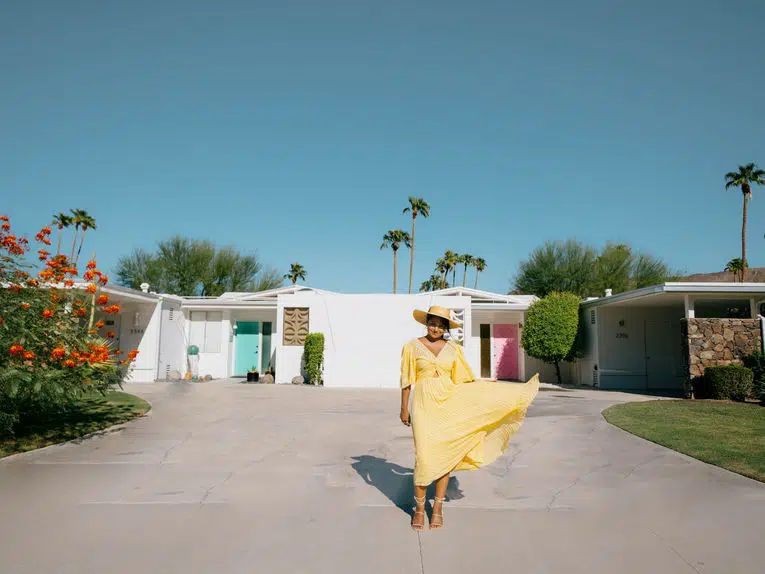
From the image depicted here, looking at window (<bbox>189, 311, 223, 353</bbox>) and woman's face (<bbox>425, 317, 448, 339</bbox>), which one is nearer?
woman's face (<bbox>425, 317, 448, 339</bbox>)

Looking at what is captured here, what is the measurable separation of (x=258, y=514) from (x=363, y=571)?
4.69ft

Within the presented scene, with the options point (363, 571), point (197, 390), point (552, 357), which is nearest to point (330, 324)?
point (197, 390)

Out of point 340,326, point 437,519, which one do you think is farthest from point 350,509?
point 340,326

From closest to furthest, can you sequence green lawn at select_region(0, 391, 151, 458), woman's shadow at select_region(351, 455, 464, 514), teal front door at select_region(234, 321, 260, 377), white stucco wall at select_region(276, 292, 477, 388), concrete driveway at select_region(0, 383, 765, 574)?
1. concrete driveway at select_region(0, 383, 765, 574)
2. woman's shadow at select_region(351, 455, 464, 514)
3. green lawn at select_region(0, 391, 151, 458)
4. white stucco wall at select_region(276, 292, 477, 388)
5. teal front door at select_region(234, 321, 260, 377)

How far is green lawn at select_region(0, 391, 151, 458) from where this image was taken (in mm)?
7195

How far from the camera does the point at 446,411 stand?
419cm

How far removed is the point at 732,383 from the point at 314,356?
39.7 feet

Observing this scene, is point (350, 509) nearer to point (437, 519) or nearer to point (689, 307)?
point (437, 519)

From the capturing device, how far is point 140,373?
18.8 metres

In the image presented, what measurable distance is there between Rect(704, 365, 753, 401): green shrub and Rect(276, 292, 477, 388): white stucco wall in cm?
765

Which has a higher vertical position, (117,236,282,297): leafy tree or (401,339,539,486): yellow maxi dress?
(117,236,282,297): leafy tree

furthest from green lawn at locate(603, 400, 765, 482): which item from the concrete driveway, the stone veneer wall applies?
the stone veneer wall

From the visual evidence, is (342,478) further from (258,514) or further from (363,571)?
(363,571)

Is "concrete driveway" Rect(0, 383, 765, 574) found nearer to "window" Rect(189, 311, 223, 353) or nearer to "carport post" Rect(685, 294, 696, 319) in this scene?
"carport post" Rect(685, 294, 696, 319)
